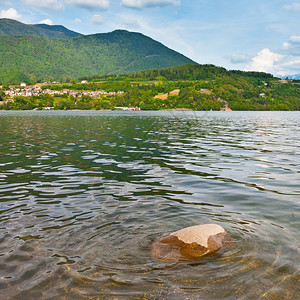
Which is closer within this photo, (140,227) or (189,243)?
(189,243)

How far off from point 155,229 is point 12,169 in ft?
40.4

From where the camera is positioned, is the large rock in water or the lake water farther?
the large rock in water

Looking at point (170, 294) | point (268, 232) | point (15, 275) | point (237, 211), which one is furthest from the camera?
point (237, 211)

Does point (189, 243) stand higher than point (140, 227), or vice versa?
point (189, 243)

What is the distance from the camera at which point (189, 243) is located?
7.70 meters

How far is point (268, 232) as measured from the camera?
29.0 feet

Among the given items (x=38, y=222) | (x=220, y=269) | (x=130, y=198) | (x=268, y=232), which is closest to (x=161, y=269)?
(x=220, y=269)

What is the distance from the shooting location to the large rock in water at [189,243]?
7445mm

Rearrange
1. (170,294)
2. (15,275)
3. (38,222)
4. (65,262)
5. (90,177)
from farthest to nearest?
(90,177) → (38,222) → (65,262) → (15,275) → (170,294)

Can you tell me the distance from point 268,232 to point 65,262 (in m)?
6.17

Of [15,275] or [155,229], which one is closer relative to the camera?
[15,275]

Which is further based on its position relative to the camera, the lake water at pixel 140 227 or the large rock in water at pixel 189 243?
the large rock in water at pixel 189 243

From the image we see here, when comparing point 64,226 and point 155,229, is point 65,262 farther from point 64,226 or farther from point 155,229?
point 155,229

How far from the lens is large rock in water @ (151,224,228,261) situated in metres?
7.45
